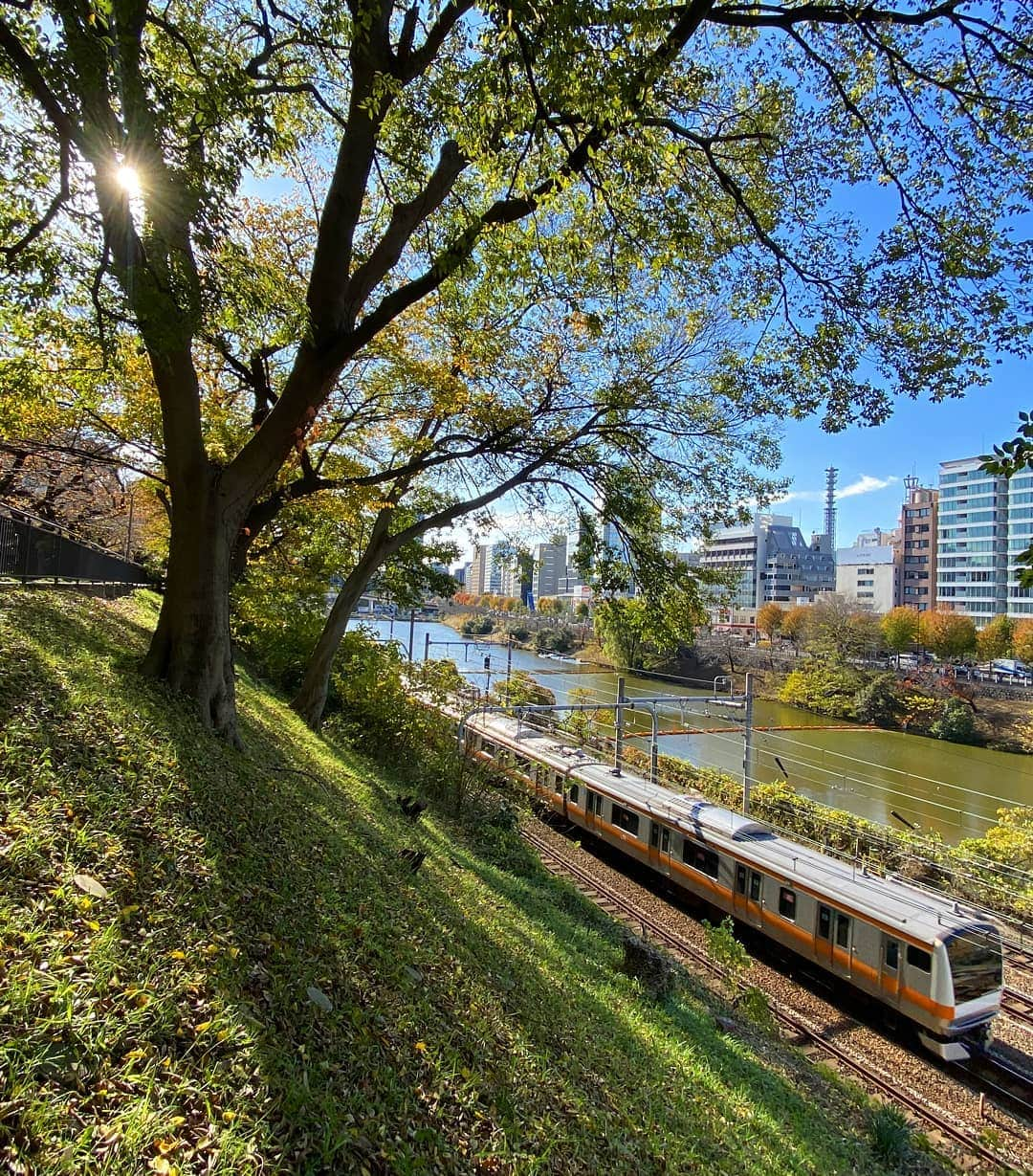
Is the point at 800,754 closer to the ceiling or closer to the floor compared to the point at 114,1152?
closer to the floor

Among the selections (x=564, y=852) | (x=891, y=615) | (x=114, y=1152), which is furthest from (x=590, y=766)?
(x=891, y=615)

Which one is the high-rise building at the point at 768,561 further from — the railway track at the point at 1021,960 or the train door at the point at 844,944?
the train door at the point at 844,944

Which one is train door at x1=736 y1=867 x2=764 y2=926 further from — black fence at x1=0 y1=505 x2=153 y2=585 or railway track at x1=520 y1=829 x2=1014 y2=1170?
black fence at x1=0 y1=505 x2=153 y2=585

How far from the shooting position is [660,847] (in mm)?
12758

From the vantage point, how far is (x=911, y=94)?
5.42 m

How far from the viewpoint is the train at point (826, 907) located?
8328 mm

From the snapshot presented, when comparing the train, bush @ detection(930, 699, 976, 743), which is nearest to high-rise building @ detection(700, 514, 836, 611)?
bush @ detection(930, 699, 976, 743)

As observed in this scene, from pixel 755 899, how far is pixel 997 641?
4724 cm

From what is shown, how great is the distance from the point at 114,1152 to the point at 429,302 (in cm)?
1034

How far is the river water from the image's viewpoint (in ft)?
66.6

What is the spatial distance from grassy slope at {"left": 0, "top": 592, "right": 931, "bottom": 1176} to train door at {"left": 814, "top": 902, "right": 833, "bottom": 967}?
3.70m

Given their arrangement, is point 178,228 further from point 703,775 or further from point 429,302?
point 703,775

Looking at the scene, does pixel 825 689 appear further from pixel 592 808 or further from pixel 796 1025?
pixel 796 1025

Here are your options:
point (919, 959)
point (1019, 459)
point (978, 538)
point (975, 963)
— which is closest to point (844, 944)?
point (919, 959)
